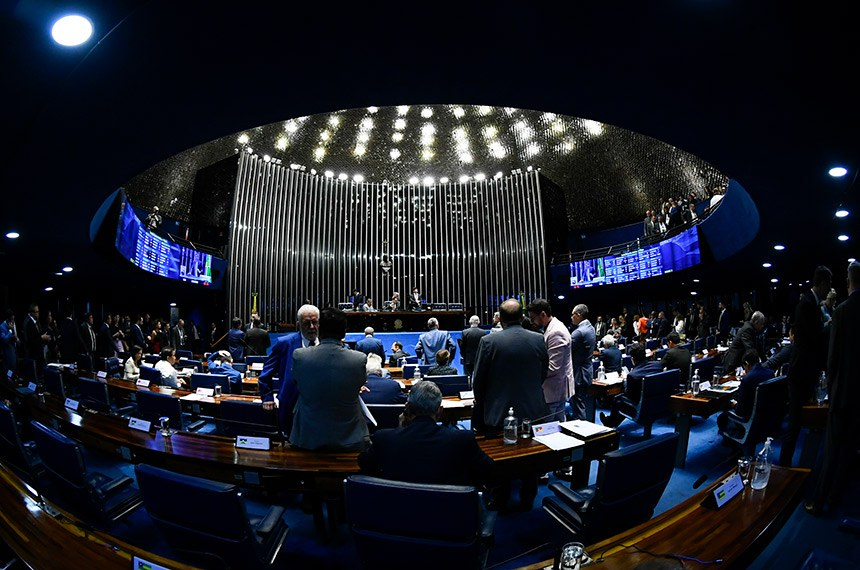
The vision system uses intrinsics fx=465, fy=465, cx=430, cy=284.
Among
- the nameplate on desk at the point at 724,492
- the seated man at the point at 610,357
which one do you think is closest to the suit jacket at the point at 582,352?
the seated man at the point at 610,357

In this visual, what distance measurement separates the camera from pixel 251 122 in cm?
444

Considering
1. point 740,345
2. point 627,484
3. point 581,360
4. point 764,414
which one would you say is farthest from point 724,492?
point 740,345

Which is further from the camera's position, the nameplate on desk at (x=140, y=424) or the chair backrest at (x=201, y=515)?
the nameplate on desk at (x=140, y=424)

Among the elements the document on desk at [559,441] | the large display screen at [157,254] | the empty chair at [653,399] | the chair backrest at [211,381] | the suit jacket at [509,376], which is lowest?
the empty chair at [653,399]

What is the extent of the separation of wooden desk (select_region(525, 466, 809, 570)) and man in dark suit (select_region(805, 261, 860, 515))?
0.94m

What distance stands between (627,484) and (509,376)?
1.25 meters

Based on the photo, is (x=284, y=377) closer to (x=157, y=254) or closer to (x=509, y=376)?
(x=509, y=376)

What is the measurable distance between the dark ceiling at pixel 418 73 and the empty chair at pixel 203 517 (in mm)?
2464

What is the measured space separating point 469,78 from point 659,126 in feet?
6.72

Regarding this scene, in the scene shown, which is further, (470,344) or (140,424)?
(470,344)

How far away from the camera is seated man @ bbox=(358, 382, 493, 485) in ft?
6.44

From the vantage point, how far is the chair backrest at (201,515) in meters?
1.71

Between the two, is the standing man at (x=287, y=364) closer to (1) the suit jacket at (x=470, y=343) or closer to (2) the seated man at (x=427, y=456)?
(2) the seated man at (x=427, y=456)

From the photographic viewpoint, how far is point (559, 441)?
282cm
